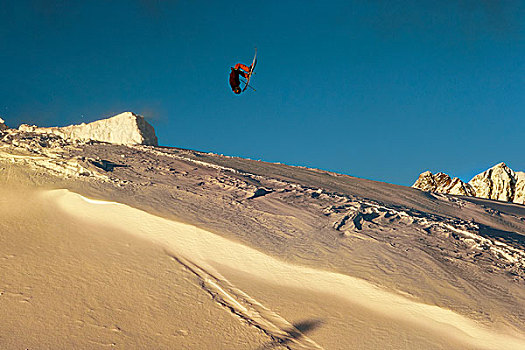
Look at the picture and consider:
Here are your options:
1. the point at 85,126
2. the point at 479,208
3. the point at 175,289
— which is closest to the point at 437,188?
the point at 479,208

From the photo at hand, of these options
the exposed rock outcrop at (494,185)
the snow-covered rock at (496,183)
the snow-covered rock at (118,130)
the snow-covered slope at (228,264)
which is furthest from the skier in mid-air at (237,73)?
the snow-covered rock at (496,183)

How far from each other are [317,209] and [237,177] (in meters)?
2.06

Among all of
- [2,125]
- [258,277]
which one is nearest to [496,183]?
[258,277]

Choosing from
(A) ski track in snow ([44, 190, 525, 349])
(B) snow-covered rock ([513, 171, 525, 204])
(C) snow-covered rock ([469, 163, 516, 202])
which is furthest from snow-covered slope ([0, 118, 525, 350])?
(C) snow-covered rock ([469, 163, 516, 202])

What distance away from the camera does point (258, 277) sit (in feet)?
18.8

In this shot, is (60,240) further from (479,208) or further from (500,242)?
(479,208)

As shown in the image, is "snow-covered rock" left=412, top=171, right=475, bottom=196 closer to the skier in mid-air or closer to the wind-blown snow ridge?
the wind-blown snow ridge

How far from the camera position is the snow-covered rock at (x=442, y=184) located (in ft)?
82.2

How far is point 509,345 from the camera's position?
4.78 metres

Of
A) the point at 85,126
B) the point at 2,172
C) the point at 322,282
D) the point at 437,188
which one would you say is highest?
the point at 437,188

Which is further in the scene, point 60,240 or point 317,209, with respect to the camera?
point 317,209

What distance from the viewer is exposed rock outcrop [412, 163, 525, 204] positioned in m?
24.0

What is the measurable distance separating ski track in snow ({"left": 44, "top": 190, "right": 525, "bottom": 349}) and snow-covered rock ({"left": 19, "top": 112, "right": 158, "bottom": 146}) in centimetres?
557

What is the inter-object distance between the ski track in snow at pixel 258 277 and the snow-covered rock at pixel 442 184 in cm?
2099
